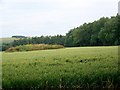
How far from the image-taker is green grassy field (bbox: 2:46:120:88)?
703 centimetres

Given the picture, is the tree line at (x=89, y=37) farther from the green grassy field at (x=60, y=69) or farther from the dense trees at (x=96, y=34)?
the green grassy field at (x=60, y=69)

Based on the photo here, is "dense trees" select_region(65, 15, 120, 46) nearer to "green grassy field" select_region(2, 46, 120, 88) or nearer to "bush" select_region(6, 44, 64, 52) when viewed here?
"green grassy field" select_region(2, 46, 120, 88)

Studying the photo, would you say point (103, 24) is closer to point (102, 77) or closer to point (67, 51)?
point (67, 51)

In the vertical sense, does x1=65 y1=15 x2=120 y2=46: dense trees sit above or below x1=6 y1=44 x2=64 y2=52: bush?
above

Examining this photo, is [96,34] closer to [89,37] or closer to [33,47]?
[89,37]

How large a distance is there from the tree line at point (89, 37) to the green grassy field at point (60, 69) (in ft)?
0.75

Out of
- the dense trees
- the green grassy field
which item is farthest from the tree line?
the green grassy field

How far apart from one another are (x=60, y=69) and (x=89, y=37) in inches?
62.5

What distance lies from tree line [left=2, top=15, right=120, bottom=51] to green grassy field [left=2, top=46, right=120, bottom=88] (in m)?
0.23

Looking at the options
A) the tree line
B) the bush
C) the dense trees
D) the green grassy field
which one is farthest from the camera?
the dense trees

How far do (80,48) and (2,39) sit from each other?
2071 millimetres

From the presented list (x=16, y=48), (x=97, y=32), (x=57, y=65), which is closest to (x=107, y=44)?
(x=97, y=32)

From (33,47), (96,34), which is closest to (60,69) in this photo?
(33,47)

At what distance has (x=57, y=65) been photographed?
7.61 metres
